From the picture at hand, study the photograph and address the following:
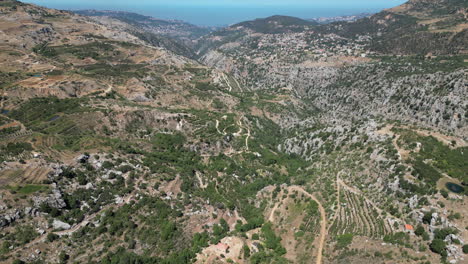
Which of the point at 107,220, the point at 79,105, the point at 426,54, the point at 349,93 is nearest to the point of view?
the point at 107,220

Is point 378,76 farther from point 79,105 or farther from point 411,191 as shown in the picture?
point 79,105

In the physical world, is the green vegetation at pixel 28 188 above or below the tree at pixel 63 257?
above

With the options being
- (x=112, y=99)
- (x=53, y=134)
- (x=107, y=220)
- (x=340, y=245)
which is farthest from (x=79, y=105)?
(x=340, y=245)

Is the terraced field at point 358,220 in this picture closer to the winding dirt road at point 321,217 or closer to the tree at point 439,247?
the winding dirt road at point 321,217

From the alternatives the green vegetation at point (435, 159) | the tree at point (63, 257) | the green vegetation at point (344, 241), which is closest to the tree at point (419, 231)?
the green vegetation at point (344, 241)

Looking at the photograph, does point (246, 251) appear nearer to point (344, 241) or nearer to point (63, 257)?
point (344, 241)

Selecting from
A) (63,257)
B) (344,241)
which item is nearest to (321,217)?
(344,241)
